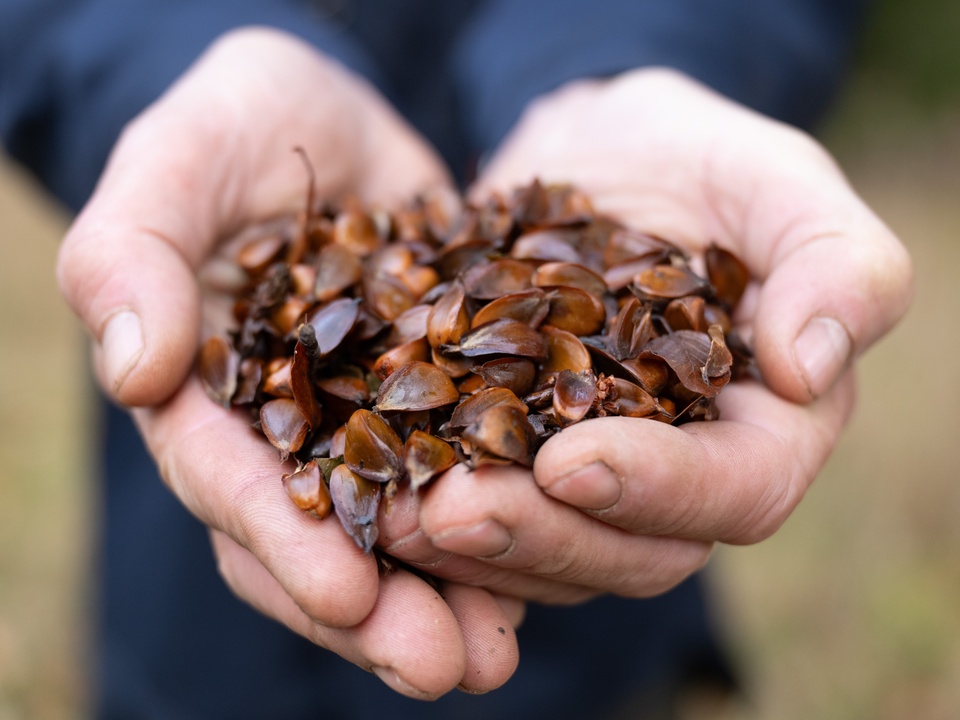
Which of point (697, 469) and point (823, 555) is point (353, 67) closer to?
point (697, 469)

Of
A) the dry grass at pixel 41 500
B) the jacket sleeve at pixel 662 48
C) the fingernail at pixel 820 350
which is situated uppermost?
the jacket sleeve at pixel 662 48

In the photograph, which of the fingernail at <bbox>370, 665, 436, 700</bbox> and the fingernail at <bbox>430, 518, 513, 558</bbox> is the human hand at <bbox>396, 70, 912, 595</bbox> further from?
the fingernail at <bbox>370, 665, 436, 700</bbox>

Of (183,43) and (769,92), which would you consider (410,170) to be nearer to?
(183,43)

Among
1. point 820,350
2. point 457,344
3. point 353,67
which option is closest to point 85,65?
point 353,67

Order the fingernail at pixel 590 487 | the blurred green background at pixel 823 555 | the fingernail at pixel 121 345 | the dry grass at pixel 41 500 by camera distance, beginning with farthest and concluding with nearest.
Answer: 1. the dry grass at pixel 41 500
2. the blurred green background at pixel 823 555
3. the fingernail at pixel 121 345
4. the fingernail at pixel 590 487

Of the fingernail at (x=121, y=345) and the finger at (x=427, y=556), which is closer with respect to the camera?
the finger at (x=427, y=556)

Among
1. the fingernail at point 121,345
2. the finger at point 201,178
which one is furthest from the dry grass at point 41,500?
the fingernail at point 121,345

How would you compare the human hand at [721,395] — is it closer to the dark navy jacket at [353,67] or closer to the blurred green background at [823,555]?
the dark navy jacket at [353,67]

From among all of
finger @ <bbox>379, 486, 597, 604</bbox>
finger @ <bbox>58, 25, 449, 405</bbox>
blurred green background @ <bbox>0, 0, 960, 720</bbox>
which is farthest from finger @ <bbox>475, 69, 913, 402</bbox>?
blurred green background @ <bbox>0, 0, 960, 720</bbox>
